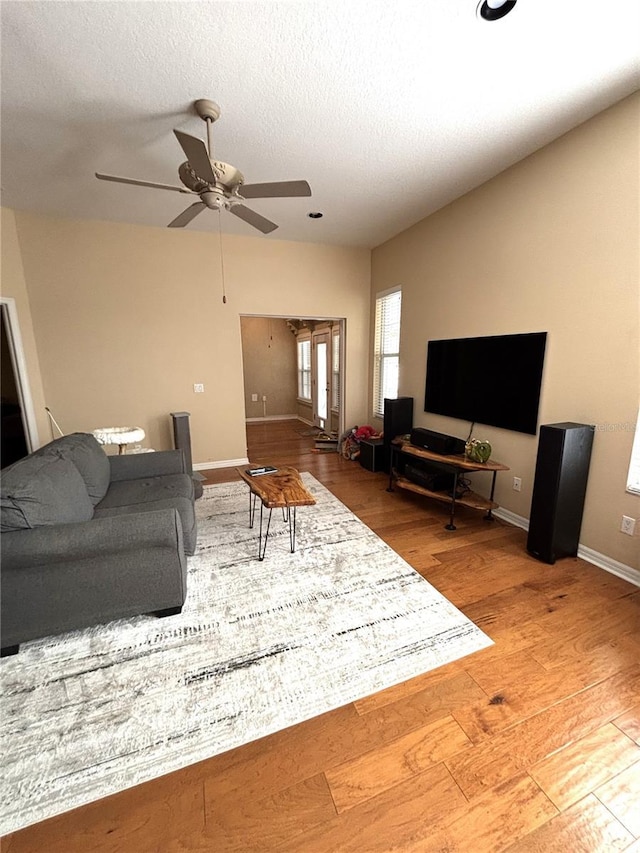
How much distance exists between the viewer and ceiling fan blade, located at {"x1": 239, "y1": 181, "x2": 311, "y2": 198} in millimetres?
2133

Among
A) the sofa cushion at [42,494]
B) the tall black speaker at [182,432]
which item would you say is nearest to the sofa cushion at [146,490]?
the sofa cushion at [42,494]

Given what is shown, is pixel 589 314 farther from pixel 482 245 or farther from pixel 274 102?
pixel 274 102

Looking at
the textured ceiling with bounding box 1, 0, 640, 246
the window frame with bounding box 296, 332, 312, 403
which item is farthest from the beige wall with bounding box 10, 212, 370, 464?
the window frame with bounding box 296, 332, 312, 403

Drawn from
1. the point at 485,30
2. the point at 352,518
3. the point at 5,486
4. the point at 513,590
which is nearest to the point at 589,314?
the point at 485,30

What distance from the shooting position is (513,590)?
2193mm

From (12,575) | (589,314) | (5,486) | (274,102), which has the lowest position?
(12,575)

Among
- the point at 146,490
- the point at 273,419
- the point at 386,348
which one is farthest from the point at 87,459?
the point at 273,419

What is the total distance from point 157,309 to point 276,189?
264 centimetres

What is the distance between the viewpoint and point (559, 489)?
2.37 m

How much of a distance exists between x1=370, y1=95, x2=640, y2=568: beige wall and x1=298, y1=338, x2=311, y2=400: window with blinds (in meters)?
4.62

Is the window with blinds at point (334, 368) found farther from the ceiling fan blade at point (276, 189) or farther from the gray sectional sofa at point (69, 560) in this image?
the gray sectional sofa at point (69, 560)

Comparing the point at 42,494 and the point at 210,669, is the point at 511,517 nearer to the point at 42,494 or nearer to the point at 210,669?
the point at 210,669

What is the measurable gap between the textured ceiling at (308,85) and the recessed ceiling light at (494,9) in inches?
1.1

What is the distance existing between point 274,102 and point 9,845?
11.6ft
